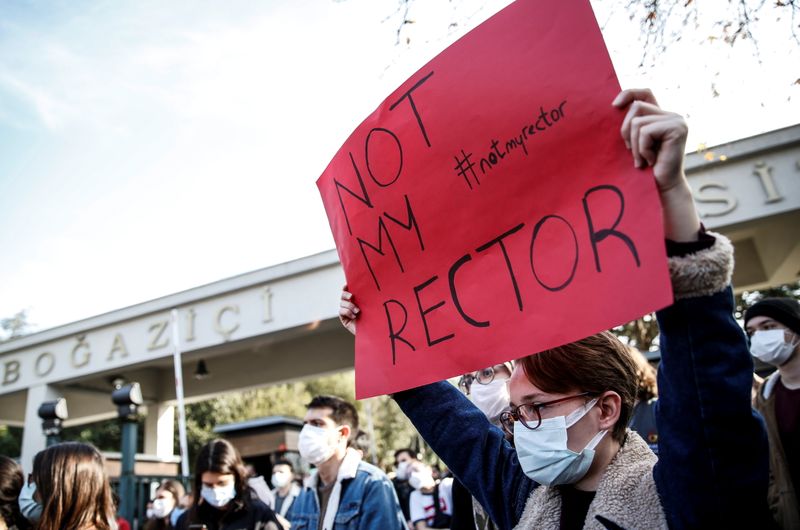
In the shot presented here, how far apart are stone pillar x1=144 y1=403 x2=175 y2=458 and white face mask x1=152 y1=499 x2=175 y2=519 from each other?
7637mm

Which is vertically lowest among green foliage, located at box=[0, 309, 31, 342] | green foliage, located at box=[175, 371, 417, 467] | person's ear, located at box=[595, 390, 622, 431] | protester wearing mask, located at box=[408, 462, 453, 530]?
protester wearing mask, located at box=[408, 462, 453, 530]

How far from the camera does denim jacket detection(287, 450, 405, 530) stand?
312 centimetres

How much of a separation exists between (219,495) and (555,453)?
9.39 ft

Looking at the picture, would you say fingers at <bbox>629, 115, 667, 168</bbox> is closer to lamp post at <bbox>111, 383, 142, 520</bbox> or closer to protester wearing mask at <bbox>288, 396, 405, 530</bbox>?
protester wearing mask at <bbox>288, 396, 405, 530</bbox>

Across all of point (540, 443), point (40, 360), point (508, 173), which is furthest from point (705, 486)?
point (40, 360)

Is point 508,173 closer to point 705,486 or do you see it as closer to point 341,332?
point 705,486

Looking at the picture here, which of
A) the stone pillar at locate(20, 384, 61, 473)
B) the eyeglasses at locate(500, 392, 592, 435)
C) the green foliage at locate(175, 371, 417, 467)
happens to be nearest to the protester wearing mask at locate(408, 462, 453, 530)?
the eyeglasses at locate(500, 392, 592, 435)

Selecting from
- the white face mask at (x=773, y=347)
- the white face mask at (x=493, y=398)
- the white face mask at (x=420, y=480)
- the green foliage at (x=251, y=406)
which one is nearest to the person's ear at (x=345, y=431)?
the white face mask at (x=493, y=398)

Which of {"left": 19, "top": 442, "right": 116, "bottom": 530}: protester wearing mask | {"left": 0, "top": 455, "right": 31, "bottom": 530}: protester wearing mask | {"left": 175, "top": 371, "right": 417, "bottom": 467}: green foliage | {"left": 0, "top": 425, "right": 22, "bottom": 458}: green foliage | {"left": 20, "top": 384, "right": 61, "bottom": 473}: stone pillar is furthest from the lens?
{"left": 0, "top": 425, "right": 22, "bottom": 458}: green foliage

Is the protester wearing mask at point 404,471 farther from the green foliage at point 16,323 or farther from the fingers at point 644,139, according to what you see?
the green foliage at point 16,323

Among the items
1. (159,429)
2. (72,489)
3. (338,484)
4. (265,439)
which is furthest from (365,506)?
(159,429)

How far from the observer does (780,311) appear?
3.38 metres

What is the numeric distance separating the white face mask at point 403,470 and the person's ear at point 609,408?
6295 millimetres

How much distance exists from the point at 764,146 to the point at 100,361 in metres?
12.7
